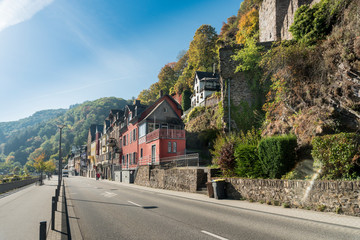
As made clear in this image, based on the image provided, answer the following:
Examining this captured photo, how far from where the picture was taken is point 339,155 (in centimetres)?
1038

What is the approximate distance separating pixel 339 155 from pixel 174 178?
14.9m

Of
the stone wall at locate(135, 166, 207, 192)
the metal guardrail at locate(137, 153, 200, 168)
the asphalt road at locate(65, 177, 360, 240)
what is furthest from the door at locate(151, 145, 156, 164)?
the asphalt road at locate(65, 177, 360, 240)

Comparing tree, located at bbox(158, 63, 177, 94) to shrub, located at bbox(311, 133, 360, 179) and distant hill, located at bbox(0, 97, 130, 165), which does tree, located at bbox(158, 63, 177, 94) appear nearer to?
shrub, located at bbox(311, 133, 360, 179)

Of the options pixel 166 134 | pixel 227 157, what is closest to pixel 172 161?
pixel 166 134

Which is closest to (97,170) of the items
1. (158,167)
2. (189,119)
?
(189,119)

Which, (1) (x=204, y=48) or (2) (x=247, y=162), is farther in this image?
(1) (x=204, y=48)

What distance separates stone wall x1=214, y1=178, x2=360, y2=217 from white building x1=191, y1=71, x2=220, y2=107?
38.0 m

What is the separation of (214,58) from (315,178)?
55161mm

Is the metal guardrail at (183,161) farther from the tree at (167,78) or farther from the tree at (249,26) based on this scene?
the tree at (167,78)

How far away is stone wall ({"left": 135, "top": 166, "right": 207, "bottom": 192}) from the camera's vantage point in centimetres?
1950

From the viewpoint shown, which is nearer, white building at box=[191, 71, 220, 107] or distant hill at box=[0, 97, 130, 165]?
white building at box=[191, 71, 220, 107]

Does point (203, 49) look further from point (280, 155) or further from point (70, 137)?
point (70, 137)

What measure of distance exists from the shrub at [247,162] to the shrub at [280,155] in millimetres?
992

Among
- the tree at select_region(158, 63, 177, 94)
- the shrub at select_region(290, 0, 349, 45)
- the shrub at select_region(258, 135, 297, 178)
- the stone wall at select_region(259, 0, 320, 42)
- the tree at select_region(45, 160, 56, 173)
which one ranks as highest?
the tree at select_region(158, 63, 177, 94)
